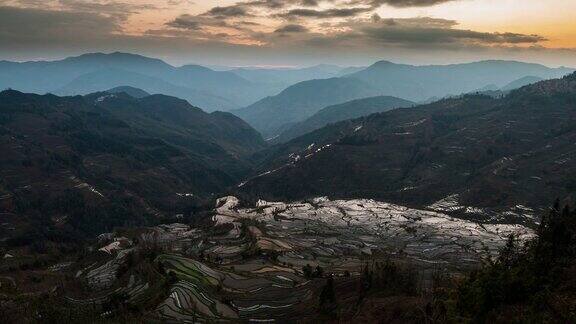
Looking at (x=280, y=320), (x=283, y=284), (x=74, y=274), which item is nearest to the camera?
(x=280, y=320)

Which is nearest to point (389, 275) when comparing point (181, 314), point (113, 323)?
point (181, 314)

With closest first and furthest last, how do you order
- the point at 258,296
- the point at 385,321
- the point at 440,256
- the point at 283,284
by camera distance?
the point at 385,321 < the point at 258,296 < the point at 283,284 < the point at 440,256

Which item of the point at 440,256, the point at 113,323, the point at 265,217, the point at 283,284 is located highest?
the point at 113,323

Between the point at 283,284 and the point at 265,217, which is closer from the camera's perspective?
the point at 283,284

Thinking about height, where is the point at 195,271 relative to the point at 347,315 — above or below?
below

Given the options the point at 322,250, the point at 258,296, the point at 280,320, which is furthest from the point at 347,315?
the point at 322,250

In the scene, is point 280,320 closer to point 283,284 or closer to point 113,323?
point 283,284

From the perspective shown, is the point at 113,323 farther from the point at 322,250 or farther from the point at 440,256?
the point at 440,256

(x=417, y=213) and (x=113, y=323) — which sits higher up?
(x=113, y=323)

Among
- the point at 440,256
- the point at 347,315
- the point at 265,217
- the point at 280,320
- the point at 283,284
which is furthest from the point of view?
the point at 265,217
